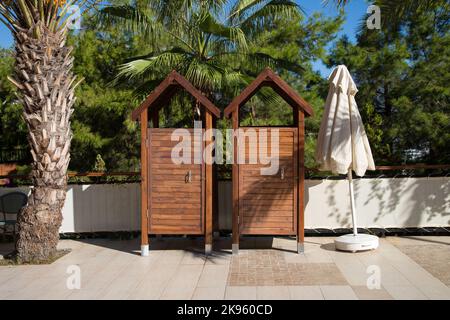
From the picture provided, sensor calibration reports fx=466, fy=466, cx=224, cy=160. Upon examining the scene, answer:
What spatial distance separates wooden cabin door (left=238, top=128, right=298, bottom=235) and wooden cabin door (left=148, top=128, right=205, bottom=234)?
688 millimetres

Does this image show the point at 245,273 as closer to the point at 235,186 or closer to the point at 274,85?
the point at 235,186

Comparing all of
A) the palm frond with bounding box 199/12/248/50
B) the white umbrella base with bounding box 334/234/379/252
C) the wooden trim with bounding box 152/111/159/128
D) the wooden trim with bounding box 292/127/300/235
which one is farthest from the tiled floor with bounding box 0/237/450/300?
the palm frond with bounding box 199/12/248/50

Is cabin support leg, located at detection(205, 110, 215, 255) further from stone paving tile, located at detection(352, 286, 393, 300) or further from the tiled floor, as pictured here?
stone paving tile, located at detection(352, 286, 393, 300)

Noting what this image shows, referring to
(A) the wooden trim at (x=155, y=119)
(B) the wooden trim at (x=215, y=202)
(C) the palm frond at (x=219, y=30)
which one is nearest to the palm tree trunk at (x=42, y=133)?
(A) the wooden trim at (x=155, y=119)

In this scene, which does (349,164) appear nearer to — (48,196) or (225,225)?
(225,225)

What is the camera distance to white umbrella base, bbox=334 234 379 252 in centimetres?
739

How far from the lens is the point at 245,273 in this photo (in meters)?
6.34

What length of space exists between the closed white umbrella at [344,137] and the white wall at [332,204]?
1092mm

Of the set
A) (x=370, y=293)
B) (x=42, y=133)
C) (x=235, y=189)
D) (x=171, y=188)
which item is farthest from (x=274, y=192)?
(x=42, y=133)

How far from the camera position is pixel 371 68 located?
12469 mm

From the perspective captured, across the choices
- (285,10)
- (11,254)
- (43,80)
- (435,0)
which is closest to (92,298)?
(11,254)
